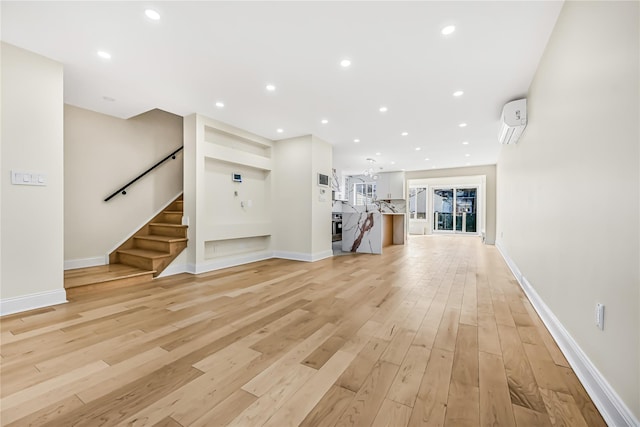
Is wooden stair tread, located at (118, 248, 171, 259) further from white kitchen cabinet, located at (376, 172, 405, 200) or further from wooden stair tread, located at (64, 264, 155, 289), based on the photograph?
white kitchen cabinet, located at (376, 172, 405, 200)

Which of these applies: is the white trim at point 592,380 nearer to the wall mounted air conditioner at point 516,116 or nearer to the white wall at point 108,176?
the wall mounted air conditioner at point 516,116

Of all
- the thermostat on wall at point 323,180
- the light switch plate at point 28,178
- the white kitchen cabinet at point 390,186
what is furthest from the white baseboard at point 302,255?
the white kitchen cabinet at point 390,186

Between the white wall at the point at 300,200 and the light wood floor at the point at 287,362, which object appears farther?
the white wall at the point at 300,200

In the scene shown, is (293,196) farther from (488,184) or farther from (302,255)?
(488,184)

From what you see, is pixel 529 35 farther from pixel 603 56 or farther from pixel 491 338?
pixel 491 338

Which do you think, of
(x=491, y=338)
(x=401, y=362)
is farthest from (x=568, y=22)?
(x=401, y=362)

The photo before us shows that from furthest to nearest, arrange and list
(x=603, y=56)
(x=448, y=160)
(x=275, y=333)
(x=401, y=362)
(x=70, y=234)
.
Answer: (x=448, y=160) → (x=70, y=234) → (x=275, y=333) → (x=401, y=362) → (x=603, y=56)

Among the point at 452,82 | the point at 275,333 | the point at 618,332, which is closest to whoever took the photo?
the point at 618,332

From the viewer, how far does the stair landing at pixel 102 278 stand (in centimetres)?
305

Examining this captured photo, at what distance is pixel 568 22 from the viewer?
1.91 m

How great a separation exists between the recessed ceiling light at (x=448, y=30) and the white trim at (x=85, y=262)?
538 cm

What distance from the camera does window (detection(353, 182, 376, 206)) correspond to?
Result: 449 inches

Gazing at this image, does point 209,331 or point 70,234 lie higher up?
point 70,234

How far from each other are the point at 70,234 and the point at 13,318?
6.09 ft
